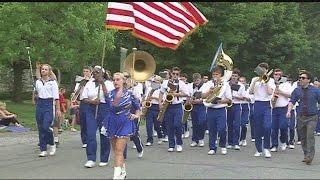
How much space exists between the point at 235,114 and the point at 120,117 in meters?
5.96

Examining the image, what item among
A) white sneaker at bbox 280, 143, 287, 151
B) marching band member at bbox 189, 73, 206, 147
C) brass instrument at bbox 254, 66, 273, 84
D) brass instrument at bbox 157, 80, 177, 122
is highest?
brass instrument at bbox 254, 66, 273, 84

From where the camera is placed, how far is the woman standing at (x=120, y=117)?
930 cm

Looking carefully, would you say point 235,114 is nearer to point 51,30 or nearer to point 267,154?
point 267,154

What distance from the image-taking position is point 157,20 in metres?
11.6

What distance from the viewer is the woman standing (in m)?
9.30

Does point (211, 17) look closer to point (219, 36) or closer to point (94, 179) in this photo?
point (219, 36)

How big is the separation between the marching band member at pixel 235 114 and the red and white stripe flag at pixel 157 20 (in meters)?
3.46

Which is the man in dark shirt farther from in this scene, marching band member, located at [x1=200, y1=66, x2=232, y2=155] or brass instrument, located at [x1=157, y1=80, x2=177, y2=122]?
brass instrument, located at [x1=157, y1=80, x2=177, y2=122]

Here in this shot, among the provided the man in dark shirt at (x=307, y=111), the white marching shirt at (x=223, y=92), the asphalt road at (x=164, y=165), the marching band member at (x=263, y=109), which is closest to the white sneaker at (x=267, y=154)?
the marching band member at (x=263, y=109)

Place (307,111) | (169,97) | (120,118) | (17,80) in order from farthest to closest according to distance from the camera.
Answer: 1. (17,80)
2. (169,97)
3. (307,111)
4. (120,118)

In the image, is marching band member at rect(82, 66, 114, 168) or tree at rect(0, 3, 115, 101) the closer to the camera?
marching band member at rect(82, 66, 114, 168)

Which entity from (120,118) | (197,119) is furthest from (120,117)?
(197,119)

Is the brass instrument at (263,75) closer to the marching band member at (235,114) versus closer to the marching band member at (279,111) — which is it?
the marching band member at (279,111)

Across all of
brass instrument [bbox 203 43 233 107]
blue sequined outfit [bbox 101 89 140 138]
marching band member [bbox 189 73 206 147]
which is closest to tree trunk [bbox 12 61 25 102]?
marching band member [bbox 189 73 206 147]
